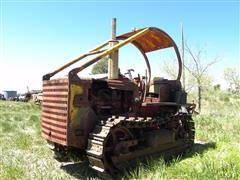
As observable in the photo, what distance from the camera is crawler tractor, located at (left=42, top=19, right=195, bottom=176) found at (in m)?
5.86

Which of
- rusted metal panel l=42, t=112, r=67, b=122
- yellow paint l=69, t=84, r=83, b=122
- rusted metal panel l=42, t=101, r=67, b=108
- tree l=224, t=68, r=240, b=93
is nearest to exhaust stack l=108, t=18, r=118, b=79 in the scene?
yellow paint l=69, t=84, r=83, b=122

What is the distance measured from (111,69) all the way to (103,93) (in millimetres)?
499

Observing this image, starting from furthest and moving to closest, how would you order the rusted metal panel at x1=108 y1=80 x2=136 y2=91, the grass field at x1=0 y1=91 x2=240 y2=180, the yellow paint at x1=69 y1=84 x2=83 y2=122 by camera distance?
1. the rusted metal panel at x1=108 y1=80 x2=136 y2=91
2. the yellow paint at x1=69 y1=84 x2=83 y2=122
3. the grass field at x1=0 y1=91 x2=240 y2=180

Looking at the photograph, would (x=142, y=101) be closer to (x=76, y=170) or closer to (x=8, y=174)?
(x=76, y=170)

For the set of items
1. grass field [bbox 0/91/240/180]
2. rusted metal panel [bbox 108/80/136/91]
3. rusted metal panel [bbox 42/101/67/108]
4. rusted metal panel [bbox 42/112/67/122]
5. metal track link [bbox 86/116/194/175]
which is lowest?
grass field [bbox 0/91/240/180]

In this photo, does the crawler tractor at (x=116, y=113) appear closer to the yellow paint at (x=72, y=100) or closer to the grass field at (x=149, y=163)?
the yellow paint at (x=72, y=100)

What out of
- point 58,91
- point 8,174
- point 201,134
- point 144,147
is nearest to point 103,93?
point 58,91

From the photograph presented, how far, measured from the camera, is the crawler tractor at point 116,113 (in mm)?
5863

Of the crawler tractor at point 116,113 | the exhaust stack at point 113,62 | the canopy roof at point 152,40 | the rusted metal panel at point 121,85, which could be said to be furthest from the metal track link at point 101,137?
the canopy roof at point 152,40

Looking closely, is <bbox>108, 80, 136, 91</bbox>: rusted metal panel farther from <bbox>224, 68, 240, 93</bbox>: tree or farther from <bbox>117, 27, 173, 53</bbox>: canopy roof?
<bbox>224, 68, 240, 93</bbox>: tree

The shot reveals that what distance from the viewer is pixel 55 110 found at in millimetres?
6223

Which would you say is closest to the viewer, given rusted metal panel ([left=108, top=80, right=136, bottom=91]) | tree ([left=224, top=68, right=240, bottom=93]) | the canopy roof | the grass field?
the grass field

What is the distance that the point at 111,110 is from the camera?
672cm

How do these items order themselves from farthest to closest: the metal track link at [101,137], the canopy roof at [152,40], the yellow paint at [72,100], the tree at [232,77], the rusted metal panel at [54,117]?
the tree at [232,77] → the canopy roof at [152,40] → the rusted metal panel at [54,117] → the yellow paint at [72,100] → the metal track link at [101,137]
